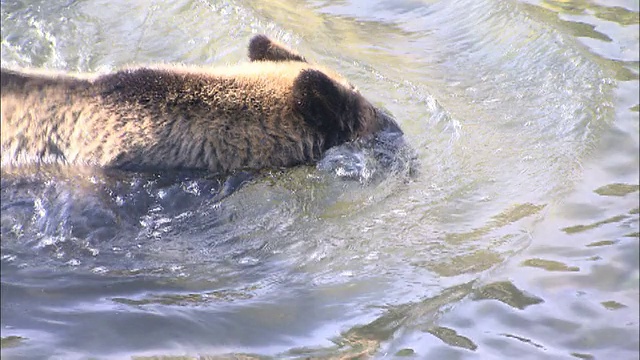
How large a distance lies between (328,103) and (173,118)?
1023mm

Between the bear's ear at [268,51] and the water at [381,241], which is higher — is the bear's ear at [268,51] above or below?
above

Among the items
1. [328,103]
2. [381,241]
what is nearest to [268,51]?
[328,103]

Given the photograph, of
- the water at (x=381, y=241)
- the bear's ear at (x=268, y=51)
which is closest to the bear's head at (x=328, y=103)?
the bear's ear at (x=268, y=51)

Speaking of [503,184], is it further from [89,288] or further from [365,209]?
[89,288]

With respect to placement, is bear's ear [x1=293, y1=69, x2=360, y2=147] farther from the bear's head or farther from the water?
the water

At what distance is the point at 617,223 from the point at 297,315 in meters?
2.29

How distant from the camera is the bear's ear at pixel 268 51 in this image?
5.70 meters

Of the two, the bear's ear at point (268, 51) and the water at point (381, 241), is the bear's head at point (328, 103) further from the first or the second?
the water at point (381, 241)

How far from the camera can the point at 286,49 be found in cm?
574

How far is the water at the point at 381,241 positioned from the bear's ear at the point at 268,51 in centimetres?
87

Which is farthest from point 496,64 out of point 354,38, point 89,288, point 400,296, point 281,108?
point 89,288

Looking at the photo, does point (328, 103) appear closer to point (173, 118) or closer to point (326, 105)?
point (326, 105)

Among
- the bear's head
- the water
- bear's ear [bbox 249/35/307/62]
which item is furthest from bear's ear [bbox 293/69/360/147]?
bear's ear [bbox 249/35/307/62]

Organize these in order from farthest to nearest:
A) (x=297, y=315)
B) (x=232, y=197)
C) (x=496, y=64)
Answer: (x=496, y=64), (x=232, y=197), (x=297, y=315)
